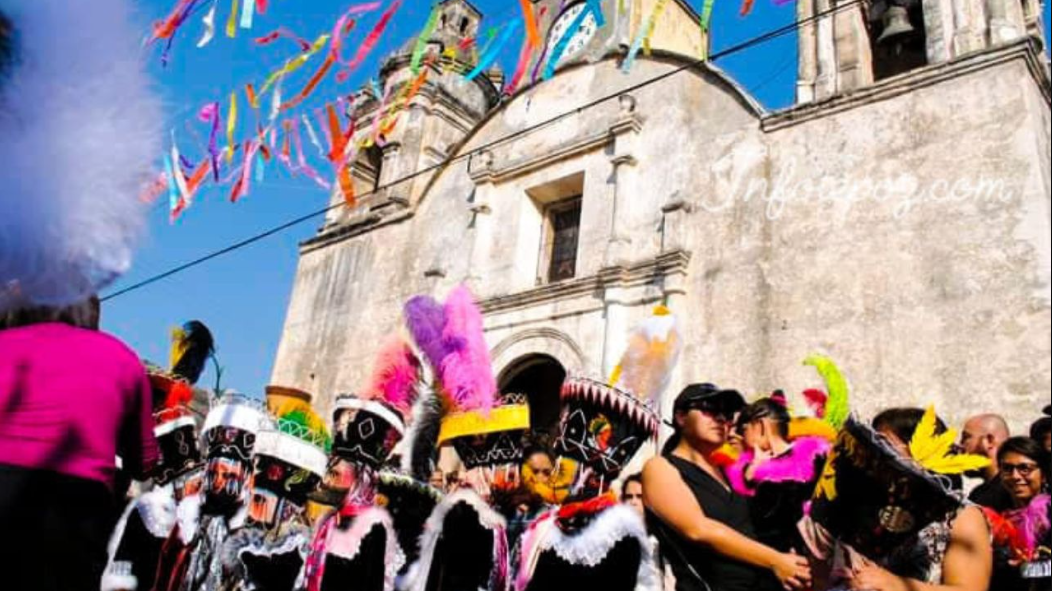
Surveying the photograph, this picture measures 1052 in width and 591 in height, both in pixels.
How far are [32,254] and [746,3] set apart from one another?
667cm

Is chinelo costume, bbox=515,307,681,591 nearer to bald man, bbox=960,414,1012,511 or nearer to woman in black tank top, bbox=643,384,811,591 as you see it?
woman in black tank top, bbox=643,384,811,591

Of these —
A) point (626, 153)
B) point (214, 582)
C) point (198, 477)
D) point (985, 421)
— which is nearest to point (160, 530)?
point (214, 582)

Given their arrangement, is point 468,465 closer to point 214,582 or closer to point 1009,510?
point 214,582

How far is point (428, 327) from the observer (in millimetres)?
5312

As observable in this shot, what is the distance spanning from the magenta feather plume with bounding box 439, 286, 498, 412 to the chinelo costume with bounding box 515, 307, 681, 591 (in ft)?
4.31

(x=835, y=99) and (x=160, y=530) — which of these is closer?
(x=160, y=530)

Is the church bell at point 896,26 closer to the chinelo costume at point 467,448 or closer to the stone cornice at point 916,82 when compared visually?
the stone cornice at point 916,82

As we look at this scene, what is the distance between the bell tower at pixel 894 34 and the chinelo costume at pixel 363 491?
276 inches

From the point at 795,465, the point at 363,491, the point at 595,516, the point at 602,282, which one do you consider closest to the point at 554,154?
the point at 602,282

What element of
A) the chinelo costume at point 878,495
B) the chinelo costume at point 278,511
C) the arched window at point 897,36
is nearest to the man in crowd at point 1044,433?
the chinelo costume at point 878,495

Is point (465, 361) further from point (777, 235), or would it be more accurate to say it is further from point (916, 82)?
point (916, 82)

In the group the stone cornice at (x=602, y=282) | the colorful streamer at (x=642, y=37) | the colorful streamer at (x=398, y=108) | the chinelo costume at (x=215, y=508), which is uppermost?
the colorful streamer at (x=398, y=108)

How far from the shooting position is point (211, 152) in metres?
10.4

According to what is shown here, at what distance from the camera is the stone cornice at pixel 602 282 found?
9.72 m
